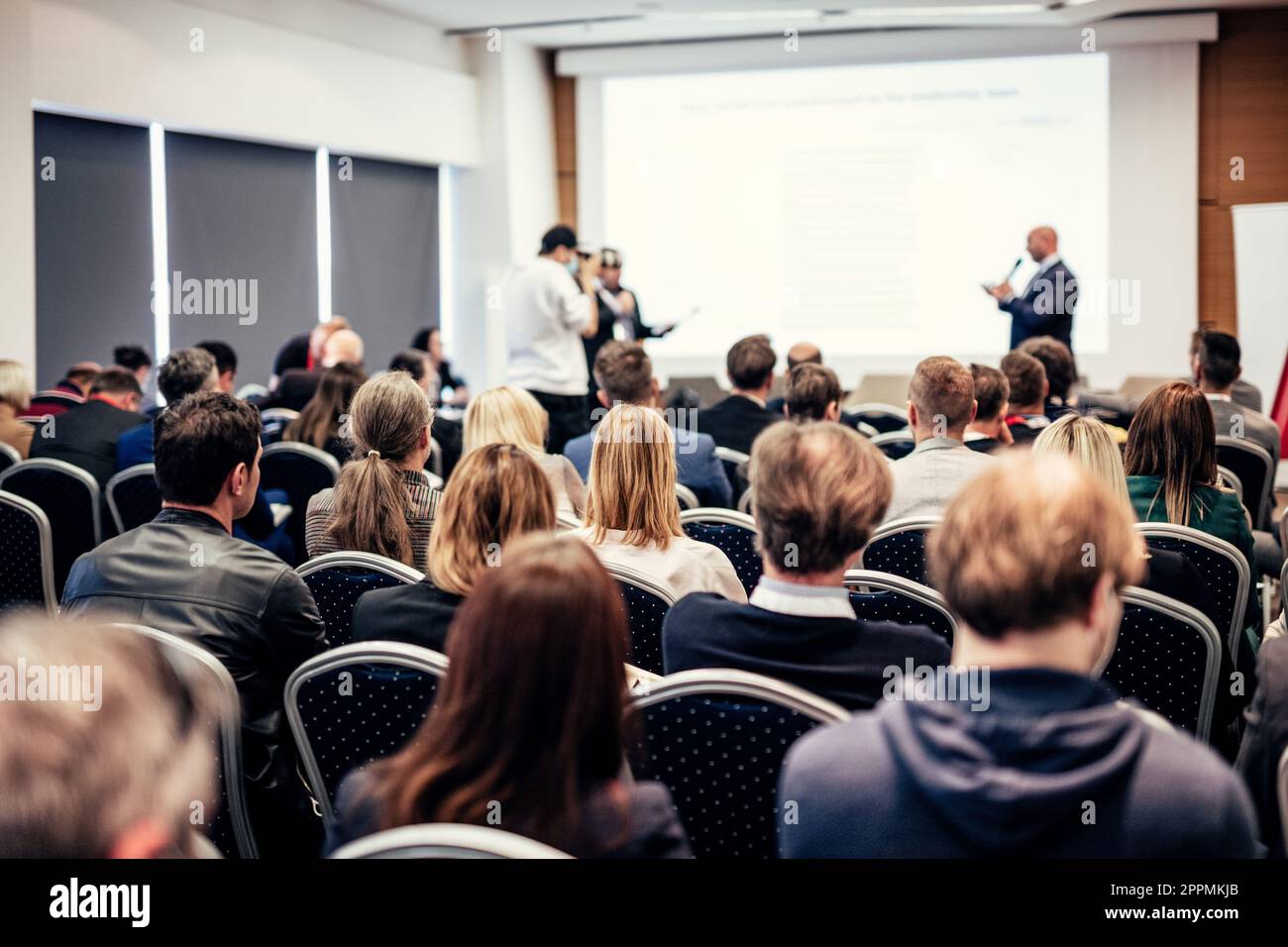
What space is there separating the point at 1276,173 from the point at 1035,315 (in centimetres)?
318

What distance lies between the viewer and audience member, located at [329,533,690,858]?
1.34m

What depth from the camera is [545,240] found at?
23.4 feet

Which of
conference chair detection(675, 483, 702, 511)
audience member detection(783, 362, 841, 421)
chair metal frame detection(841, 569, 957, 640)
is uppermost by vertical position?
audience member detection(783, 362, 841, 421)

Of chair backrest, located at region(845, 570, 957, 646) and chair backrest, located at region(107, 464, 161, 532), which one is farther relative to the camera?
chair backrest, located at region(107, 464, 161, 532)

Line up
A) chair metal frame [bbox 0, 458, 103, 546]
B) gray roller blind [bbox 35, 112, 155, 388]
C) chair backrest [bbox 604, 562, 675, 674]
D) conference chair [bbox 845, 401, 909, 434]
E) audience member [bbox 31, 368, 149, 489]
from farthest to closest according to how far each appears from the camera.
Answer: gray roller blind [bbox 35, 112, 155, 388]
conference chair [bbox 845, 401, 909, 434]
audience member [bbox 31, 368, 149, 489]
chair metal frame [bbox 0, 458, 103, 546]
chair backrest [bbox 604, 562, 675, 674]

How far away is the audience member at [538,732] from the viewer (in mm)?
1340

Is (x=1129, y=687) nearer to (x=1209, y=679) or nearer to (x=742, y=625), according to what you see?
(x=1209, y=679)

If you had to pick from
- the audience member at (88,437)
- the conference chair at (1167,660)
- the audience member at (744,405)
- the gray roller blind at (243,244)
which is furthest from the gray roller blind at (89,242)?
the conference chair at (1167,660)

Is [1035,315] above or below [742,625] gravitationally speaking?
above

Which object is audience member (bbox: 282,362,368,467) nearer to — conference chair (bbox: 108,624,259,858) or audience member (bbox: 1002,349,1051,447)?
audience member (bbox: 1002,349,1051,447)

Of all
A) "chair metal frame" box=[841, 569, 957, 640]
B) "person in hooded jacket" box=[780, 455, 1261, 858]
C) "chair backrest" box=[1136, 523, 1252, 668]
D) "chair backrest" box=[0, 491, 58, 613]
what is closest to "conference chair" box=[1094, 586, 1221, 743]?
"chair metal frame" box=[841, 569, 957, 640]

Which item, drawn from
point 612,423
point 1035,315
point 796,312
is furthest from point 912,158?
point 612,423

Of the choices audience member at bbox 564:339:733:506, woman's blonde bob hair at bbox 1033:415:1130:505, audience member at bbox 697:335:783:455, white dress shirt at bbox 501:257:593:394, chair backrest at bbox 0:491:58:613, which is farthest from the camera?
white dress shirt at bbox 501:257:593:394

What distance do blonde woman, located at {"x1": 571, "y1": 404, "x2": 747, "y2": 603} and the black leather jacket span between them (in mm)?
692
